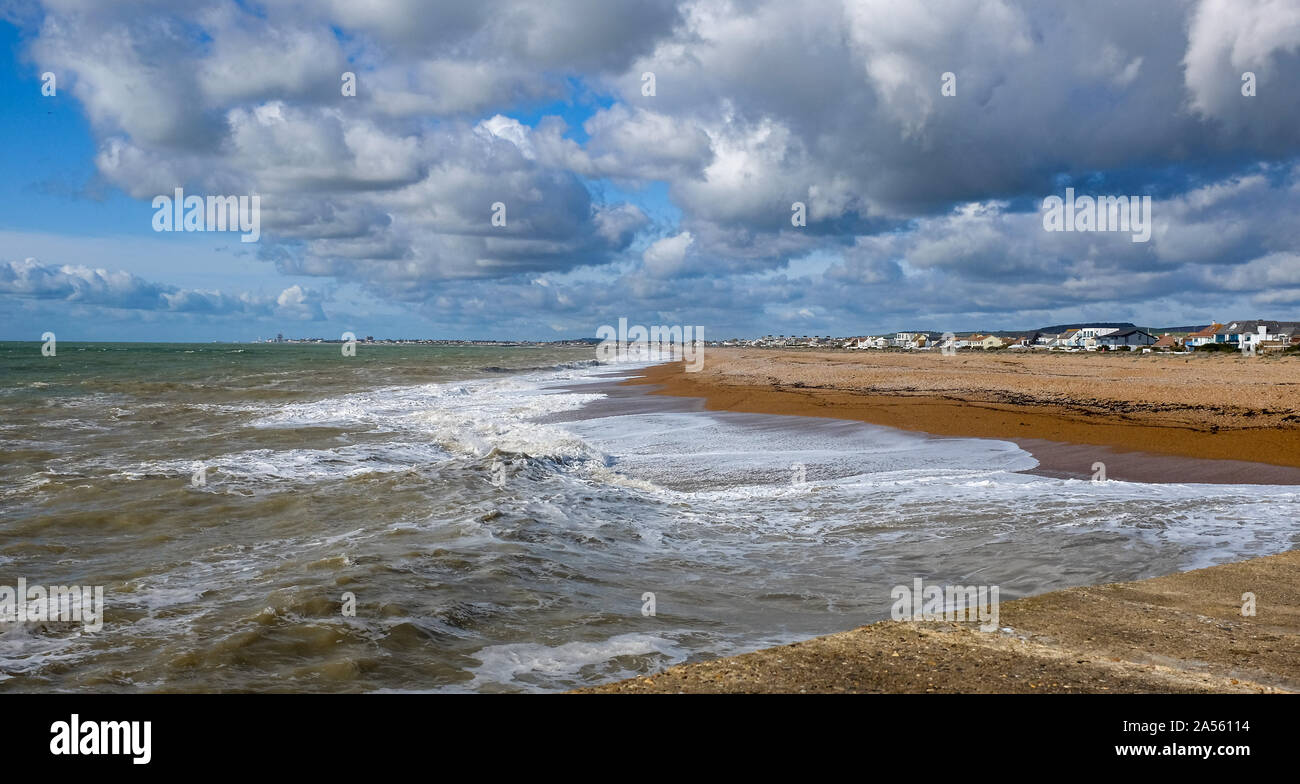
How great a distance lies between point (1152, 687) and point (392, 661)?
5582mm

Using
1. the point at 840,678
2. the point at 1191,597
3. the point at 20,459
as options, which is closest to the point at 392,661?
the point at 840,678

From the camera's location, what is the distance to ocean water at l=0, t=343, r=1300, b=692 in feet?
21.6

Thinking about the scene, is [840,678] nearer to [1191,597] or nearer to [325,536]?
[1191,597]

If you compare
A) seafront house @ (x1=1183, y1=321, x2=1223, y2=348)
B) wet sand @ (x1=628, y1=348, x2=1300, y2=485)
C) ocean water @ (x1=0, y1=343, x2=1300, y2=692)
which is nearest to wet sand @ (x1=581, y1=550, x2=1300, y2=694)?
ocean water @ (x1=0, y1=343, x2=1300, y2=692)

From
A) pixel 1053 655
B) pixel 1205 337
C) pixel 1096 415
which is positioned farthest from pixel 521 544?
pixel 1205 337

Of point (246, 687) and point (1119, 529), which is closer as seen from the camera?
point (246, 687)

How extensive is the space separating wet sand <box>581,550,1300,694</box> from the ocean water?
106 centimetres

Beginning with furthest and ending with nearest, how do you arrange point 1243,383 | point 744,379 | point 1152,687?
point 744,379, point 1243,383, point 1152,687

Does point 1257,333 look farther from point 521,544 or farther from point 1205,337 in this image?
point 521,544

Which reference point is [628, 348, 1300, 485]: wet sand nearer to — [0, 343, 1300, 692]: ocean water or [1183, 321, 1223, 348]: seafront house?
[0, 343, 1300, 692]: ocean water

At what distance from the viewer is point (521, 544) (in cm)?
1017

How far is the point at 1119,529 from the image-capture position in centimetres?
1041

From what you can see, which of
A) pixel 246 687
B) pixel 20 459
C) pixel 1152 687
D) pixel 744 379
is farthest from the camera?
pixel 744 379

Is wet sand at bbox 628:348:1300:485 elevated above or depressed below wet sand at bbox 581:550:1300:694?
above
